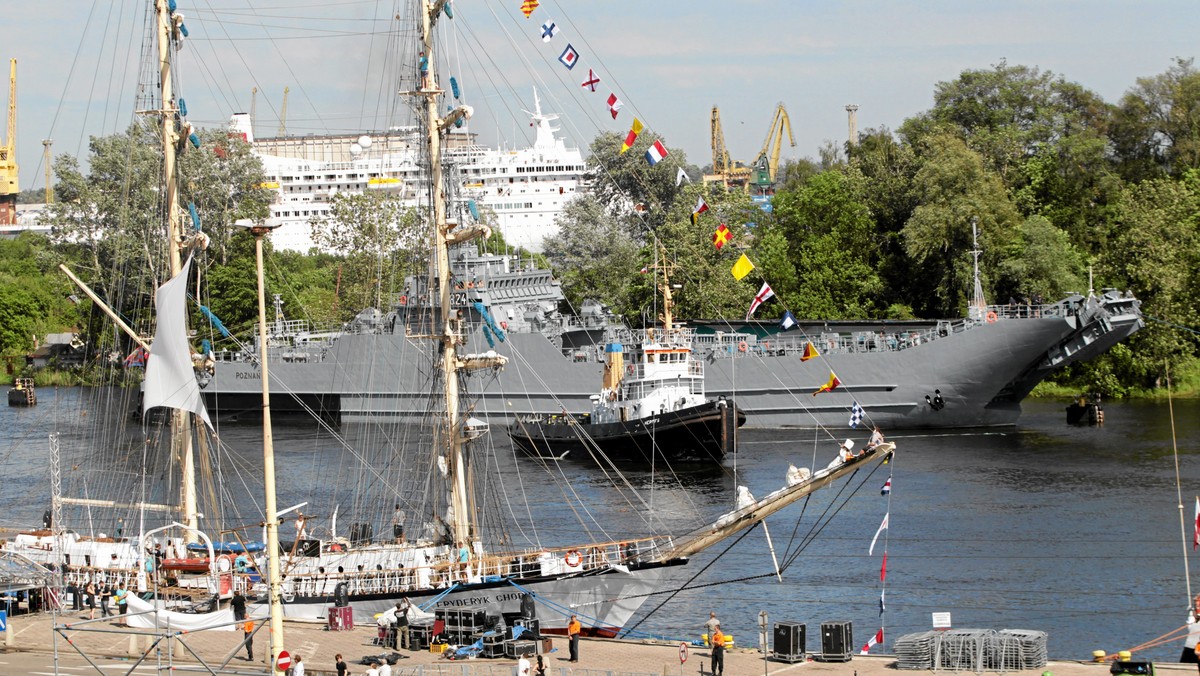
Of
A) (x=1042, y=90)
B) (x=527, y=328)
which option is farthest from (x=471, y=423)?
(x=1042, y=90)

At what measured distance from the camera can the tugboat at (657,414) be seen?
62625 mm

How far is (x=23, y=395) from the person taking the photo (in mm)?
98125

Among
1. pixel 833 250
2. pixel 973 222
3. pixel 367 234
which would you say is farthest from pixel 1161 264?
pixel 367 234

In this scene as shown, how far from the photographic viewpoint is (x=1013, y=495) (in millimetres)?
52375

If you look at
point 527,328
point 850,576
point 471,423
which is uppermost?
point 527,328

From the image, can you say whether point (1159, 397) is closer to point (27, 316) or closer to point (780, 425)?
point (780, 425)

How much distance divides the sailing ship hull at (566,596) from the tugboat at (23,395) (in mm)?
68369

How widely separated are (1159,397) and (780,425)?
72.0 feet

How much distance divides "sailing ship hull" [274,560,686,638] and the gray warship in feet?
87.7

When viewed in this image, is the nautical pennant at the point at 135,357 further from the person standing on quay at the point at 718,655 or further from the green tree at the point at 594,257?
the green tree at the point at 594,257

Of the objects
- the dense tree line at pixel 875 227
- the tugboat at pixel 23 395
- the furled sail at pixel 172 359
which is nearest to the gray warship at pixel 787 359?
the dense tree line at pixel 875 227

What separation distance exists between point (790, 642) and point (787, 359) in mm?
45353

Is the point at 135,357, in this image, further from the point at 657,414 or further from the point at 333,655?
the point at 333,655

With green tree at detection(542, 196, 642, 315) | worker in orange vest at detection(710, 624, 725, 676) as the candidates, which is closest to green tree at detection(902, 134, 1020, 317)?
green tree at detection(542, 196, 642, 315)
